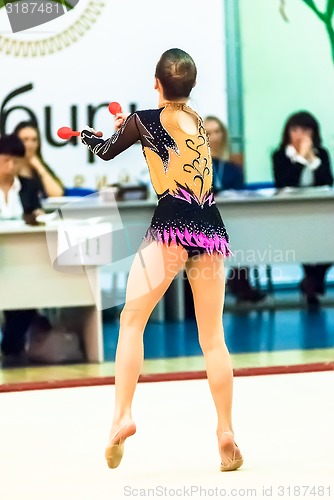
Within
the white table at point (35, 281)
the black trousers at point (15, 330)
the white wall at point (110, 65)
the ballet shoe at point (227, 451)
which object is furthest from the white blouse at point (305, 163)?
the ballet shoe at point (227, 451)

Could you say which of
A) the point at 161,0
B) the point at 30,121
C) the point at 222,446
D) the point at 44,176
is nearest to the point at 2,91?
the point at 30,121

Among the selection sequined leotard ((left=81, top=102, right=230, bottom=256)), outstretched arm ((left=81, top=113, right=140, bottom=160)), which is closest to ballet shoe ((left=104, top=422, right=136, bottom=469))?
sequined leotard ((left=81, top=102, right=230, bottom=256))

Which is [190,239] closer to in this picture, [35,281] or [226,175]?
[35,281]

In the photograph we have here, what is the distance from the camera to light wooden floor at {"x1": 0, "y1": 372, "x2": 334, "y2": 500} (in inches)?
140

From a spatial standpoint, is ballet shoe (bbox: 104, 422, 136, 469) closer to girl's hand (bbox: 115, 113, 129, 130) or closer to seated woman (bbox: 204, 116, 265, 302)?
girl's hand (bbox: 115, 113, 129, 130)

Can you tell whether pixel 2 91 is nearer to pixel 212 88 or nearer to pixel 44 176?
pixel 44 176

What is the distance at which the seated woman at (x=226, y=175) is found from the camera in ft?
29.6

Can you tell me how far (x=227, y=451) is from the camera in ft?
12.1

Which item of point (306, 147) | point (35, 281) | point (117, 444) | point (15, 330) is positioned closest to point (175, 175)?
point (117, 444)

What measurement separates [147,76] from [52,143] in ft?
3.67

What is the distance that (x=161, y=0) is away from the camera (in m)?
10.1

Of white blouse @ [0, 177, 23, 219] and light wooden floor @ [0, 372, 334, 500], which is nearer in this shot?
light wooden floor @ [0, 372, 334, 500]

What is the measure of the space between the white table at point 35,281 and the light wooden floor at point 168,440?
4.48ft

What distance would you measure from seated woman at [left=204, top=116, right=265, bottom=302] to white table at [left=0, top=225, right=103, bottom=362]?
7.61ft
